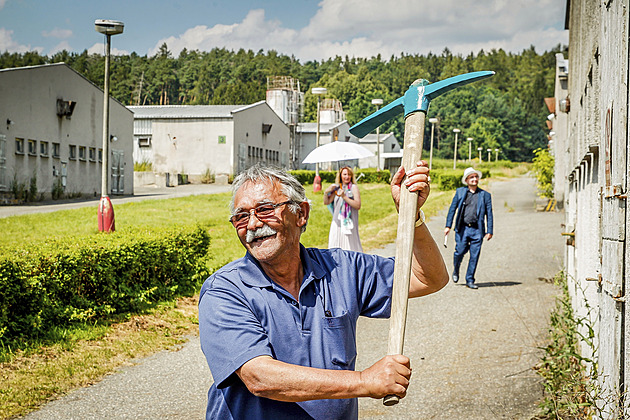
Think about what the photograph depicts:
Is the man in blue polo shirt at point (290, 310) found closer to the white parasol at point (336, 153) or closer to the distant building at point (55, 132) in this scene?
the white parasol at point (336, 153)

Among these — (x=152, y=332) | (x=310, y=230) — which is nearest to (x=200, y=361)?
(x=152, y=332)

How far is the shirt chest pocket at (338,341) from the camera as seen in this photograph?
8.22 ft

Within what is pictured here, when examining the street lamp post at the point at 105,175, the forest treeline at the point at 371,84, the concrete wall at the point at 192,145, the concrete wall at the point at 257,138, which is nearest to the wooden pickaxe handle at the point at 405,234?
the street lamp post at the point at 105,175

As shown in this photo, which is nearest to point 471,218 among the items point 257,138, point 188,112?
point 188,112

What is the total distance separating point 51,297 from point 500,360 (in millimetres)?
4546

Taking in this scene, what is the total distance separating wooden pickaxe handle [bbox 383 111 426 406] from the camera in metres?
2.50

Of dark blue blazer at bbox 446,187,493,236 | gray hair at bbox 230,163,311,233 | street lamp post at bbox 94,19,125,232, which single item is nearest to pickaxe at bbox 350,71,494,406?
gray hair at bbox 230,163,311,233

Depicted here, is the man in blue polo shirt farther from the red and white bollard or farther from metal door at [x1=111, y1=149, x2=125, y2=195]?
metal door at [x1=111, y1=149, x2=125, y2=195]

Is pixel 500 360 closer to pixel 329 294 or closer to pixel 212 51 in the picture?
pixel 329 294

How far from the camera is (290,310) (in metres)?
2.50

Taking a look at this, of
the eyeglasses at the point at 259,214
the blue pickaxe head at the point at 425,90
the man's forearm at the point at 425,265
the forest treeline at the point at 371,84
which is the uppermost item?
the forest treeline at the point at 371,84

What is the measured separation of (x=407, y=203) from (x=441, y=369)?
4178 mm

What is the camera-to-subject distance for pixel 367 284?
2.79 meters

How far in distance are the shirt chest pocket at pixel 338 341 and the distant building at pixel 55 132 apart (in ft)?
93.0
